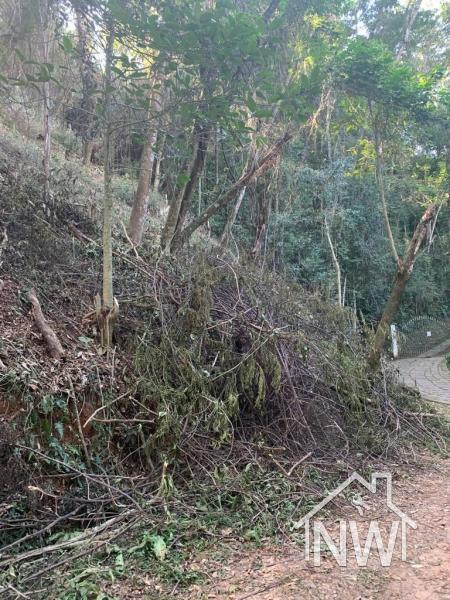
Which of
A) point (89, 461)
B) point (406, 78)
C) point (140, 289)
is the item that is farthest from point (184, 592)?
point (406, 78)

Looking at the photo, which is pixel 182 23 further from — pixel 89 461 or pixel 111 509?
pixel 111 509

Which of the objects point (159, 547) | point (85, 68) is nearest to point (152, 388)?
point (159, 547)

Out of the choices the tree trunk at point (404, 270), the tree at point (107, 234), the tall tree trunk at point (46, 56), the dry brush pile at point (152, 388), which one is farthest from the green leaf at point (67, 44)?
the tree trunk at point (404, 270)

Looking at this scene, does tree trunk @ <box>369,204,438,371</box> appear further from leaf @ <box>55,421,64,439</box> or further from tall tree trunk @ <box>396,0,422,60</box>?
tall tree trunk @ <box>396,0,422,60</box>

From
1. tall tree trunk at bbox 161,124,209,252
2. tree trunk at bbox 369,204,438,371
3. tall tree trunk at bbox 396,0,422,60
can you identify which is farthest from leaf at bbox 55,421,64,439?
tall tree trunk at bbox 396,0,422,60

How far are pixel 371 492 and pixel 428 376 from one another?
800 centimetres

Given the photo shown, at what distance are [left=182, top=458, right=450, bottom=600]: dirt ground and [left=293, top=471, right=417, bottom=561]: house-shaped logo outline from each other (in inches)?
2.8

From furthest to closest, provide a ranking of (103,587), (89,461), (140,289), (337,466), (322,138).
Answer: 1. (322,138)
2. (140,289)
3. (337,466)
4. (89,461)
5. (103,587)

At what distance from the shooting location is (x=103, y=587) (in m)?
2.29

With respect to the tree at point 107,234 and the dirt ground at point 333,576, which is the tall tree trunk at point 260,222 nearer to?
the tree at point 107,234

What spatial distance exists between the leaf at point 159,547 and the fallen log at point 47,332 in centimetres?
165

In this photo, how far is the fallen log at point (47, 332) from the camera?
3.62 metres

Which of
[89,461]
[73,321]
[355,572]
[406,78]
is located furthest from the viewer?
[406,78]

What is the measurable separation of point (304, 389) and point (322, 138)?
1274cm
